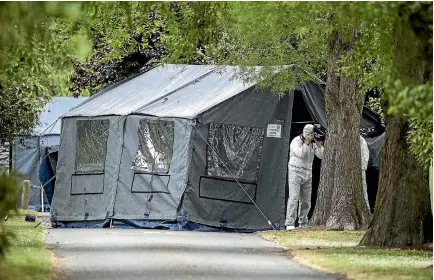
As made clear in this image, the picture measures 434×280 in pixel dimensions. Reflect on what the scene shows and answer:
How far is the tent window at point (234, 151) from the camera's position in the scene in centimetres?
2377

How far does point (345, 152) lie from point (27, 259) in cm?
931

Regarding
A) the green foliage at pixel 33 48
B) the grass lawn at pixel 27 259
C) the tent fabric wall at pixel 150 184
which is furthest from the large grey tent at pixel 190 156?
the grass lawn at pixel 27 259

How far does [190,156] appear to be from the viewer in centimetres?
2341

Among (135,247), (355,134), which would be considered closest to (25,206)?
(355,134)

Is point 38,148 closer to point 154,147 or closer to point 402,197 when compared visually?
point 154,147

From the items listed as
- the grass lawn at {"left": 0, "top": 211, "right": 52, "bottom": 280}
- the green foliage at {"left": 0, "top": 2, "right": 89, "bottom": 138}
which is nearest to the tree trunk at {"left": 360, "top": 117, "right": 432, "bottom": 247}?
the green foliage at {"left": 0, "top": 2, "right": 89, "bottom": 138}

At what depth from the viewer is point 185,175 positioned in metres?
23.4

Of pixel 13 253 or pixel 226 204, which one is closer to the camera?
pixel 13 253

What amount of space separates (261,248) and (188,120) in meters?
5.36

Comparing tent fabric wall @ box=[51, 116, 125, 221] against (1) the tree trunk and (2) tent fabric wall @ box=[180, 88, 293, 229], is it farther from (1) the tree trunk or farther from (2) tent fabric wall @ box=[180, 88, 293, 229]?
(1) the tree trunk

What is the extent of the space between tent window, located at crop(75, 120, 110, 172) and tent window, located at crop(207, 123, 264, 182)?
90.3 inches

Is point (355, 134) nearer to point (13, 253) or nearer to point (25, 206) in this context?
point (13, 253)

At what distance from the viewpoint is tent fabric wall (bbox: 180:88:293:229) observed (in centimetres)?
2355

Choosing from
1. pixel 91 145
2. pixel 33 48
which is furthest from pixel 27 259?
pixel 91 145
